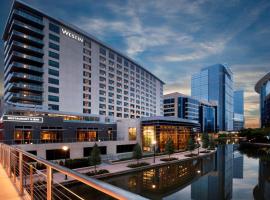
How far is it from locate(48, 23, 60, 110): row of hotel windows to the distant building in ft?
252

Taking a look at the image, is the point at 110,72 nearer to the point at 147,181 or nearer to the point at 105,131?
the point at 105,131

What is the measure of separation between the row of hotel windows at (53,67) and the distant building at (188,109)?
252 ft

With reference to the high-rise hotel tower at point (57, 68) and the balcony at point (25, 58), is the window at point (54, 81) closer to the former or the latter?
the high-rise hotel tower at point (57, 68)

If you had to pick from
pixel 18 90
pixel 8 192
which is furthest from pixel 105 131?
pixel 8 192

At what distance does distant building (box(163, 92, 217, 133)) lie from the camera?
4675 inches

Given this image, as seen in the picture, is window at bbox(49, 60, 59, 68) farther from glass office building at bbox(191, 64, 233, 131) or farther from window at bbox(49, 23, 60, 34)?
glass office building at bbox(191, 64, 233, 131)

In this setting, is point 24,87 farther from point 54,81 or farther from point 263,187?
point 263,187

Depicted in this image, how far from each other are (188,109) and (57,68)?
81501 millimetres

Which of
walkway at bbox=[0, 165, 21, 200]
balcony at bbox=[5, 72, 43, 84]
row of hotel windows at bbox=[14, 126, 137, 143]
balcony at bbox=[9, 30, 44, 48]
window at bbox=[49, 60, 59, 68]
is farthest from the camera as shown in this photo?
window at bbox=[49, 60, 59, 68]

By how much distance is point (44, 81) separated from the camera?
54.8 m

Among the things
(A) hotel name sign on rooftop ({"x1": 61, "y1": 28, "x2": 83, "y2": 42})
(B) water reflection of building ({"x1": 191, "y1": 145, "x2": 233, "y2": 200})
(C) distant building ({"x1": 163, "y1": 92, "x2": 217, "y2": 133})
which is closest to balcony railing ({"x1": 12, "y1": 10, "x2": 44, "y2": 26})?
(A) hotel name sign on rooftop ({"x1": 61, "y1": 28, "x2": 83, "y2": 42})

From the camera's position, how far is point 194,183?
27484 mm

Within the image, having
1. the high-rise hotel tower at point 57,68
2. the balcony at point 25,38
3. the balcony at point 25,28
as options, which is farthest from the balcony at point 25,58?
the balcony at point 25,28

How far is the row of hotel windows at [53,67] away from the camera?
55812mm
